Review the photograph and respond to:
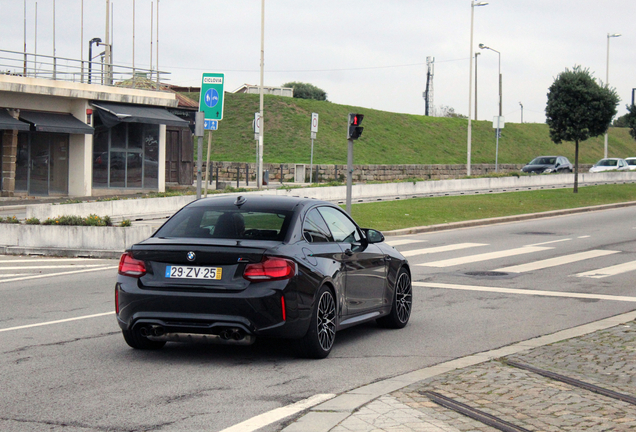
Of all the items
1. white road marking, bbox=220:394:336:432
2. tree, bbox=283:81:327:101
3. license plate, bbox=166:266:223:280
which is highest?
tree, bbox=283:81:327:101

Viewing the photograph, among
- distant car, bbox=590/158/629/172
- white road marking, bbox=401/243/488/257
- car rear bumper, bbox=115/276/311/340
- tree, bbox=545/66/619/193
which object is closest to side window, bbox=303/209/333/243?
car rear bumper, bbox=115/276/311/340

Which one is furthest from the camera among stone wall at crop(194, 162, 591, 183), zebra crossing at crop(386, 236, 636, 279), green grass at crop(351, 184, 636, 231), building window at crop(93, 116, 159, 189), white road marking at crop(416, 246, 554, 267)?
stone wall at crop(194, 162, 591, 183)

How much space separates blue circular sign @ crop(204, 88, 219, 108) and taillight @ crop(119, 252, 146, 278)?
11.1 meters

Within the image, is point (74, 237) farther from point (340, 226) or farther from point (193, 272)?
point (193, 272)

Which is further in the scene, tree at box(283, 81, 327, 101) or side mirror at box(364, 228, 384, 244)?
tree at box(283, 81, 327, 101)

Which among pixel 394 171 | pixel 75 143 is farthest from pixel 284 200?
pixel 394 171

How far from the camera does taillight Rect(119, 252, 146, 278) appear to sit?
278 inches

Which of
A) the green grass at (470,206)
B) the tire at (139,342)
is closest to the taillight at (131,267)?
the tire at (139,342)

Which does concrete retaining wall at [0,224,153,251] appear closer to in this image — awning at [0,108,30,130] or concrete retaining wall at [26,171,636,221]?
concrete retaining wall at [26,171,636,221]

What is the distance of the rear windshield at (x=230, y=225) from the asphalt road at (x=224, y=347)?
3.58 feet

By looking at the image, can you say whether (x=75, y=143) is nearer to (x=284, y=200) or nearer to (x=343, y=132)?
(x=284, y=200)

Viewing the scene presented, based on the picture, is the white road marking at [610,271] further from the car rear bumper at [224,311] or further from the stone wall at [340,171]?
the stone wall at [340,171]

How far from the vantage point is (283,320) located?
6.82 m

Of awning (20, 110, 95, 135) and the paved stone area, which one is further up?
awning (20, 110, 95, 135)
